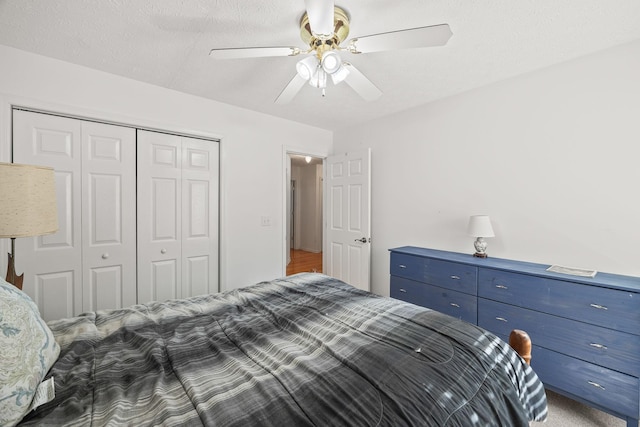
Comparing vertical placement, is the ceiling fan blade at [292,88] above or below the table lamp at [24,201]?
above

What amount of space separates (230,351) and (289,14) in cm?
176

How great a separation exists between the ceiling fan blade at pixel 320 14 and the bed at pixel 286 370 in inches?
55.4

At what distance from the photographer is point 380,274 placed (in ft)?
11.0

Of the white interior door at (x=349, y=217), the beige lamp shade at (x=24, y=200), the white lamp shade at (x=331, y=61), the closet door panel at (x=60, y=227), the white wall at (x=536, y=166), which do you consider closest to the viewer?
the beige lamp shade at (x=24, y=200)

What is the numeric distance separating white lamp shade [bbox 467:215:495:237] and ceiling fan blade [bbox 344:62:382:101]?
139 centimetres

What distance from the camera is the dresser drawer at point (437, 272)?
2199 mm

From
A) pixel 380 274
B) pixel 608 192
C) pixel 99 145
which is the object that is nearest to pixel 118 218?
pixel 99 145

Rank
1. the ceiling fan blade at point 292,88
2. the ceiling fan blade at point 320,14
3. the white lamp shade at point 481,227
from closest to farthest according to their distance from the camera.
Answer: the ceiling fan blade at point 320,14, the ceiling fan blade at point 292,88, the white lamp shade at point 481,227

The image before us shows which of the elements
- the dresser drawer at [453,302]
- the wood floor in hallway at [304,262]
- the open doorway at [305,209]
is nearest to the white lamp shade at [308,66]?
the dresser drawer at [453,302]

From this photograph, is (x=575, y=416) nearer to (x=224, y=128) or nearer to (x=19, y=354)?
(x=19, y=354)

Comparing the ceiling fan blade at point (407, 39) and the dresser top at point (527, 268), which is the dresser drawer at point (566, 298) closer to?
the dresser top at point (527, 268)

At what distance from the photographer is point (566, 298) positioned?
5.69 ft

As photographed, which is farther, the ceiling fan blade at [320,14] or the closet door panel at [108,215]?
the closet door panel at [108,215]

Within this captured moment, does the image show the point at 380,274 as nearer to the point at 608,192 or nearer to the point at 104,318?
the point at 608,192
